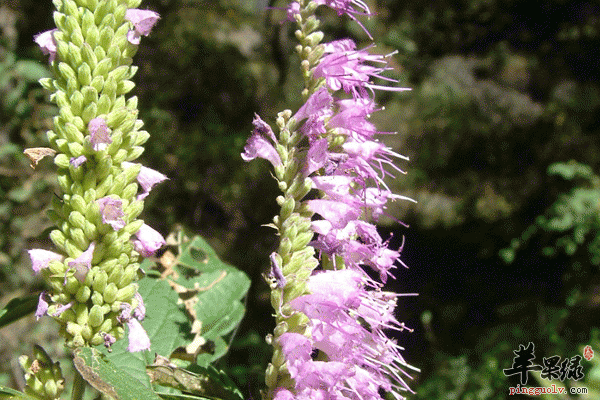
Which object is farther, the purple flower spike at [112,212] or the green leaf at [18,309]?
the green leaf at [18,309]

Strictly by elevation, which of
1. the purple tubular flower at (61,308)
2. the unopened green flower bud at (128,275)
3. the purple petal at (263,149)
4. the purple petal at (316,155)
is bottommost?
the purple tubular flower at (61,308)

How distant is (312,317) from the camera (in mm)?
998

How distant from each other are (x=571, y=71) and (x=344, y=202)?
5.11 m

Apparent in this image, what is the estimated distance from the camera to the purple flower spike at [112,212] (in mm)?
906

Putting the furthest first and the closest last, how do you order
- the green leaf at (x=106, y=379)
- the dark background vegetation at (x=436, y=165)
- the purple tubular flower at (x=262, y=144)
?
the dark background vegetation at (x=436, y=165) < the purple tubular flower at (x=262, y=144) < the green leaf at (x=106, y=379)

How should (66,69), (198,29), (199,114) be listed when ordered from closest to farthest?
(66,69) → (199,114) → (198,29)

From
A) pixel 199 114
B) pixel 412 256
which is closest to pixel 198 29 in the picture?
Result: pixel 199 114

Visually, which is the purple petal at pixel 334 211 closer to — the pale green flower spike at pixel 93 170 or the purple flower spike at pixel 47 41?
the pale green flower spike at pixel 93 170

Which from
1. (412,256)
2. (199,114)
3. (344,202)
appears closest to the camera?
(344,202)

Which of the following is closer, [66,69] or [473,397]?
[66,69]

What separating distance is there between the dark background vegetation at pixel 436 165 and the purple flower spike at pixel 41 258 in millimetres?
1956

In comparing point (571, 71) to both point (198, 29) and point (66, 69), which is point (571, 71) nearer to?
point (198, 29)

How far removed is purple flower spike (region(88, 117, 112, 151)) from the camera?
88cm

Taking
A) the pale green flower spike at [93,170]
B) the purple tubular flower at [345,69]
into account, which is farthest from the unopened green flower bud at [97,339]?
the purple tubular flower at [345,69]
